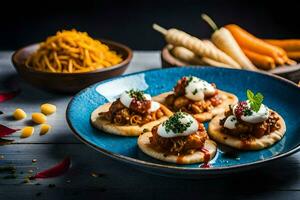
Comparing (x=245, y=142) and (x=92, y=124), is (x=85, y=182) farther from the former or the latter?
(x=245, y=142)

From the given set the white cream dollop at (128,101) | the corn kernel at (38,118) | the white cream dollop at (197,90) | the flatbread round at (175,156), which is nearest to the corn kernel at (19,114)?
the corn kernel at (38,118)

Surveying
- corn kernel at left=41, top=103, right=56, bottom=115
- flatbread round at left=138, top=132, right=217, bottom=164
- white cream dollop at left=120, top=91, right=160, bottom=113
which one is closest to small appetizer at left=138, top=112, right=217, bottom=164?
flatbread round at left=138, top=132, right=217, bottom=164

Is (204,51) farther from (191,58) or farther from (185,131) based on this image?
(185,131)

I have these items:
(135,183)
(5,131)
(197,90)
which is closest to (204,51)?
(197,90)

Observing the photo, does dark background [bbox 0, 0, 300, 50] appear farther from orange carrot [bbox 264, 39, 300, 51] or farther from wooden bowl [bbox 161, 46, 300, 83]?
wooden bowl [bbox 161, 46, 300, 83]

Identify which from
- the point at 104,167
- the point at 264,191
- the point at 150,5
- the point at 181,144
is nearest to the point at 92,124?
the point at 104,167

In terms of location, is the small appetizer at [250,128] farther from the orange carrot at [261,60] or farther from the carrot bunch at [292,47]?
the carrot bunch at [292,47]
